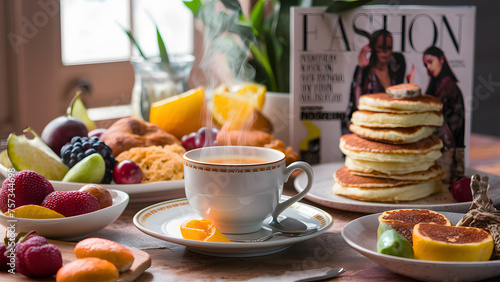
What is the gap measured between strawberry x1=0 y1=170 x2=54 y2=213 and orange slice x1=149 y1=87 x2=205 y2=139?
536 mm

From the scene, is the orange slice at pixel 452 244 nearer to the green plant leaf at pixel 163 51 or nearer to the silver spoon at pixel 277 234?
the silver spoon at pixel 277 234

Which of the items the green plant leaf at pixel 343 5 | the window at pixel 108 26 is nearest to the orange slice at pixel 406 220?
the green plant leaf at pixel 343 5

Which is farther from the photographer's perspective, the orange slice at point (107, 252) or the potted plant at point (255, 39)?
the potted plant at point (255, 39)

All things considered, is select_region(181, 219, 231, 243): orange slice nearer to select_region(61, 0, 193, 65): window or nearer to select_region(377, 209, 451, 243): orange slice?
select_region(377, 209, 451, 243): orange slice

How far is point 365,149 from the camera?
114 cm

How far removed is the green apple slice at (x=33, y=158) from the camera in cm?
115

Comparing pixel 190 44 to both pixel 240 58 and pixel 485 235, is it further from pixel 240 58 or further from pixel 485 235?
pixel 485 235

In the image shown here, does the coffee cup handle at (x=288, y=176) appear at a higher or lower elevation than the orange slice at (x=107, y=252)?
higher

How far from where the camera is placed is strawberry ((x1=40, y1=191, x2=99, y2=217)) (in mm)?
908

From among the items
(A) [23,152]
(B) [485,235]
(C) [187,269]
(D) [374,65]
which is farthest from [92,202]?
(D) [374,65]

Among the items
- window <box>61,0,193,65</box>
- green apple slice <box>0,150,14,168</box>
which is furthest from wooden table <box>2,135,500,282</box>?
window <box>61,0,193,65</box>

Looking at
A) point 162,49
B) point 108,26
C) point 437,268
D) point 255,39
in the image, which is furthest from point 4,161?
point 108,26

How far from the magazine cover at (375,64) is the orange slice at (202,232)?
589mm

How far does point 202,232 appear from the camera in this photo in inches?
35.1
